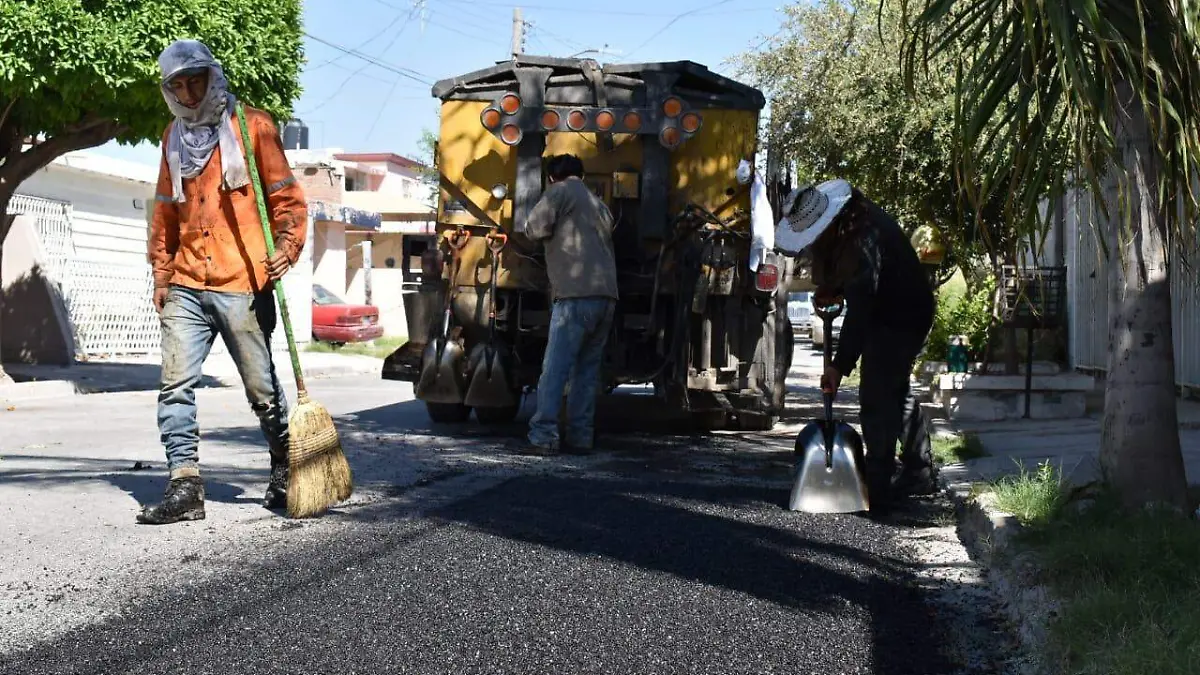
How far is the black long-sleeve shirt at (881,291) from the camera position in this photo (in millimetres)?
6887

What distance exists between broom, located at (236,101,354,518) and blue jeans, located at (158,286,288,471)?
0.15m

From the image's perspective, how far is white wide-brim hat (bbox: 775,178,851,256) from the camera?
680cm

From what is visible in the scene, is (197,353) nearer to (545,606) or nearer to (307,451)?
(307,451)

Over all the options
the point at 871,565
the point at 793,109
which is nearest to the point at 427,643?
the point at 871,565

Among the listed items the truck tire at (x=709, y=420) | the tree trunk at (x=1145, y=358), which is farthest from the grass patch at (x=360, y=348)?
the tree trunk at (x=1145, y=358)

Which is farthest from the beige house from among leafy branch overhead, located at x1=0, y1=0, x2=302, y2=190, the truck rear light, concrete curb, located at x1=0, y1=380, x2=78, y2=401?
the truck rear light

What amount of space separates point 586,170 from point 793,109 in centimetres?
595

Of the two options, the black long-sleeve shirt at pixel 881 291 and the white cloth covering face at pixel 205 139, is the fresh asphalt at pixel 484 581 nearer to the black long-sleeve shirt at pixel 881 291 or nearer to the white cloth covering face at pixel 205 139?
the black long-sleeve shirt at pixel 881 291

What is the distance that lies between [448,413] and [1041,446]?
449cm

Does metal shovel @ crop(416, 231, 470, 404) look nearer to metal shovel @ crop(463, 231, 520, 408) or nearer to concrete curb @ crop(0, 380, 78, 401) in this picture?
metal shovel @ crop(463, 231, 520, 408)

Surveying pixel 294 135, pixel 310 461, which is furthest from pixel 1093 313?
pixel 294 135

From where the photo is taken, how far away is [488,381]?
9.74 metres

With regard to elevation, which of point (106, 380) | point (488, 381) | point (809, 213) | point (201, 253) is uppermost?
point (809, 213)

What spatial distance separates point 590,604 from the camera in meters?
4.70
